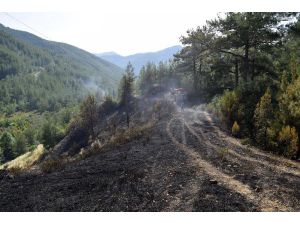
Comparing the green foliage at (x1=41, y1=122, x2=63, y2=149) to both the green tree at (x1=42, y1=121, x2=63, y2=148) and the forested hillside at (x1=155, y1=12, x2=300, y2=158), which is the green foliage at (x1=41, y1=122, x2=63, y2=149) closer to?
the green tree at (x1=42, y1=121, x2=63, y2=148)

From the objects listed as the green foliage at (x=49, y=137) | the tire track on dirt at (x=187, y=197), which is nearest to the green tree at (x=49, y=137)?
the green foliage at (x=49, y=137)

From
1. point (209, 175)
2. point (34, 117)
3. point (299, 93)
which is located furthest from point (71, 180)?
point (34, 117)

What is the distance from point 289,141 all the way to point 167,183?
754 centimetres

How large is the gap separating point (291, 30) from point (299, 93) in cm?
1462

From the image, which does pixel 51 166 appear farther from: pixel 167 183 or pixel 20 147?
pixel 20 147

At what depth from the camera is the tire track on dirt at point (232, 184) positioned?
8789mm

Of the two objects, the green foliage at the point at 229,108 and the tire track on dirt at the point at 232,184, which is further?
the green foliage at the point at 229,108

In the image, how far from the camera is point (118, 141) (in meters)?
20.5

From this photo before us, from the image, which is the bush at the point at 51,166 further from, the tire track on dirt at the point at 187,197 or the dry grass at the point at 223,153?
the dry grass at the point at 223,153

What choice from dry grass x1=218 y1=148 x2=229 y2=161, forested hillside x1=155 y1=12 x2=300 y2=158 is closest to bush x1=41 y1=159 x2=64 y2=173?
dry grass x1=218 y1=148 x2=229 y2=161

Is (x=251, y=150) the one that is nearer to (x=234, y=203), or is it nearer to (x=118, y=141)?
(x=234, y=203)

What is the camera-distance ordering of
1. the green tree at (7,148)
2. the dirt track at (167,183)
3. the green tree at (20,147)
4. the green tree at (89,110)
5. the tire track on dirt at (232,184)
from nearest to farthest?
the tire track on dirt at (232,184), the dirt track at (167,183), the green tree at (89,110), the green tree at (7,148), the green tree at (20,147)

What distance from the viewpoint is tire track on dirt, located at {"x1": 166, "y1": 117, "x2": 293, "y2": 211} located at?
8.79 m

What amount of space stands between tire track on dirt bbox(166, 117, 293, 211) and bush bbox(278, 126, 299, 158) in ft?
14.6
